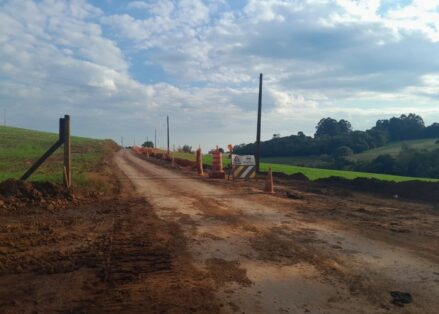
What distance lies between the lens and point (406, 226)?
405 inches

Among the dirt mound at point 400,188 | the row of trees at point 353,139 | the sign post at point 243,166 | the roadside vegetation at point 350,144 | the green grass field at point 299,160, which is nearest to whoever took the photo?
the dirt mound at point 400,188

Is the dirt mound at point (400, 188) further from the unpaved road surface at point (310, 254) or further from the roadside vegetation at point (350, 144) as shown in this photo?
the roadside vegetation at point (350, 144)

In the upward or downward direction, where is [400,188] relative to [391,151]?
downward

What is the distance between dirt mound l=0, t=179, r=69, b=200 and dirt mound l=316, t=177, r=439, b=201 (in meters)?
13.6

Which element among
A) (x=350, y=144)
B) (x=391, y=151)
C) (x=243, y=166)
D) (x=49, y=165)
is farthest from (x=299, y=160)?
(x=243, y=166)

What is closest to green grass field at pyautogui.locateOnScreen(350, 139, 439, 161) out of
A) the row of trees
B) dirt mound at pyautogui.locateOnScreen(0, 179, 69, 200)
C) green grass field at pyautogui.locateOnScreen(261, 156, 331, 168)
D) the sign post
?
the row of trees

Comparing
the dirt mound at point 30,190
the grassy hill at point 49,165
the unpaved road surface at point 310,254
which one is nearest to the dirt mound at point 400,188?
the unpaved road surface at point 310,254

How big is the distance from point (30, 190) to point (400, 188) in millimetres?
15153

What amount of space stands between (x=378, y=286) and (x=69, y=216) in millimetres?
7598

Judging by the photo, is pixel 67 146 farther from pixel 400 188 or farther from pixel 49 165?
pixel 49 165

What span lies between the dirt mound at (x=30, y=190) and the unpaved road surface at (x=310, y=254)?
2.86 metres

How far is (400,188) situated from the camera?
19.5 meters

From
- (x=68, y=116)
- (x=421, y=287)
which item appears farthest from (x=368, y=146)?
(x=421, y=287)

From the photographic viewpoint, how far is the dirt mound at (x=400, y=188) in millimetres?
18250
